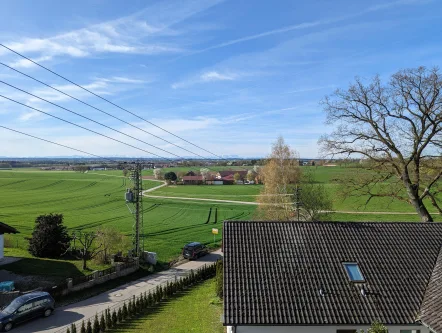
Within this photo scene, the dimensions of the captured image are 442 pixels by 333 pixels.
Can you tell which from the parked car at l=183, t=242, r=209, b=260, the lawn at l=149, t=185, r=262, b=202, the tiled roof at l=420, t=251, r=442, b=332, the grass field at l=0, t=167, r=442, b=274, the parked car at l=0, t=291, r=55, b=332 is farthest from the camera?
the lawn at l=149, t=185, r=262, b=202

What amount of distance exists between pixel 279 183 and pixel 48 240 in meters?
24.3

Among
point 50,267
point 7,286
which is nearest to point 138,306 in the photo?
point 7,286

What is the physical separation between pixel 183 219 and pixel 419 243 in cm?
4310

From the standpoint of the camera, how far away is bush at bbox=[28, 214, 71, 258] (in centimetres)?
3073

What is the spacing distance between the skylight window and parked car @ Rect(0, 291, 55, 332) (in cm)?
1628

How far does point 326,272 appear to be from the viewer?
551 inches

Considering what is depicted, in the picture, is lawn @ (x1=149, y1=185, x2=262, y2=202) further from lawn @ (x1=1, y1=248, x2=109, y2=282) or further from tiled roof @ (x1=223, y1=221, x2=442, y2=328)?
tiled roof @ (x1=223, y1=221, x2=442, y2=328)

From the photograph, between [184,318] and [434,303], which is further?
[184,318]

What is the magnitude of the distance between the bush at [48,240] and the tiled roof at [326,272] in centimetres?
2117

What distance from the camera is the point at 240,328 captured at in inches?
489

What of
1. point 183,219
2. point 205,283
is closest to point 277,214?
point 205,283

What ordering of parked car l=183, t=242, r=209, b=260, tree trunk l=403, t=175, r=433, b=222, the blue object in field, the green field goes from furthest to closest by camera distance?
1. the green field
2. parked car l=183, t=242, r=209, b=260
3. tree trunk l=403, t=175, r=433, b=222
4. the blue object in field

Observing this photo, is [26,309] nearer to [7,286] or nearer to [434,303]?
[7,286]

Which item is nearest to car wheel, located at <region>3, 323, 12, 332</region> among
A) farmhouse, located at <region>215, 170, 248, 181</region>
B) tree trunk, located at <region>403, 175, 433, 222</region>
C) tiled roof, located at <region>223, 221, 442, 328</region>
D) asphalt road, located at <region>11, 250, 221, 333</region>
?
asphalt road, located at <region>11, 250, 221, 333</region>
